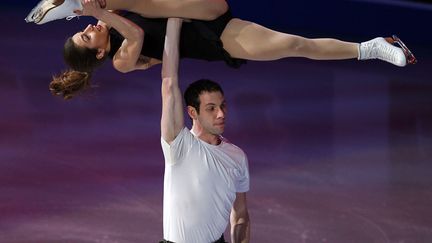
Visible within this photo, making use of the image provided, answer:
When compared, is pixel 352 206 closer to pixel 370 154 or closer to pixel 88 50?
pixel 370 154

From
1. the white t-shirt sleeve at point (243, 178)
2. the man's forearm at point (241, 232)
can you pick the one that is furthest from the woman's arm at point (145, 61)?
the man's forearm at point (241, 232)

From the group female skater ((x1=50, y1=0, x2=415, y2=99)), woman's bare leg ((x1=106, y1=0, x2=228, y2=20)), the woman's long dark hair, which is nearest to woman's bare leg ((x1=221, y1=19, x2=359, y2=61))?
female skater ((x1=50, y1=0, x2=415, y2=99))

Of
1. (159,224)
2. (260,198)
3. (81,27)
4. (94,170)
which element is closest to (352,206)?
(260,198)

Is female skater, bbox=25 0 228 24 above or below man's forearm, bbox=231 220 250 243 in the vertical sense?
above

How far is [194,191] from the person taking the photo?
5723mm

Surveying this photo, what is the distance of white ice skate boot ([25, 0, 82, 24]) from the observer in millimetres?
5625

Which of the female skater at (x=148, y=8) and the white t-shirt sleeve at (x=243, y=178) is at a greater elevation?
the female skater at (x=148, y=8)

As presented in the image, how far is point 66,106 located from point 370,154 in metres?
2.36

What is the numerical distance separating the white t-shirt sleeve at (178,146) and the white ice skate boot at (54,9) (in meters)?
0.72

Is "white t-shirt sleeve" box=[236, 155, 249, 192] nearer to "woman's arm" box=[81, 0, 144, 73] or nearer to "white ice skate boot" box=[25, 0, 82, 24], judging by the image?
"woman's arm" box=[81, 0, 144, 73]

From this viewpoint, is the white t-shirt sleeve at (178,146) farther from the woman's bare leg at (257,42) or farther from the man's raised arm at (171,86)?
the woman's bare leg at (257,42)

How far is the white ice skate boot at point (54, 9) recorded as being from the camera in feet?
18.5

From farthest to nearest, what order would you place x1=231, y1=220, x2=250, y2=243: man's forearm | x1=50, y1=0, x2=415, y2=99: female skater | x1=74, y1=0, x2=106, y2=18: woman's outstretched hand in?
x1=231, y1=220, x2=250, y2=243: man's forearm
x1=50, y1=0, x2=415, y2=99: female skater
x1=74, y1=0, x2=106, y2=18: woman's outstretched hand

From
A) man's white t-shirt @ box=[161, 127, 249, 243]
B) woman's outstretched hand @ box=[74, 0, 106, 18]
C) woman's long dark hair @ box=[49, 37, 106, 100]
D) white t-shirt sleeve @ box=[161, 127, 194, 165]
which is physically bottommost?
Result: man's white t-shirt @ box=[161, 127, 249, 243]
